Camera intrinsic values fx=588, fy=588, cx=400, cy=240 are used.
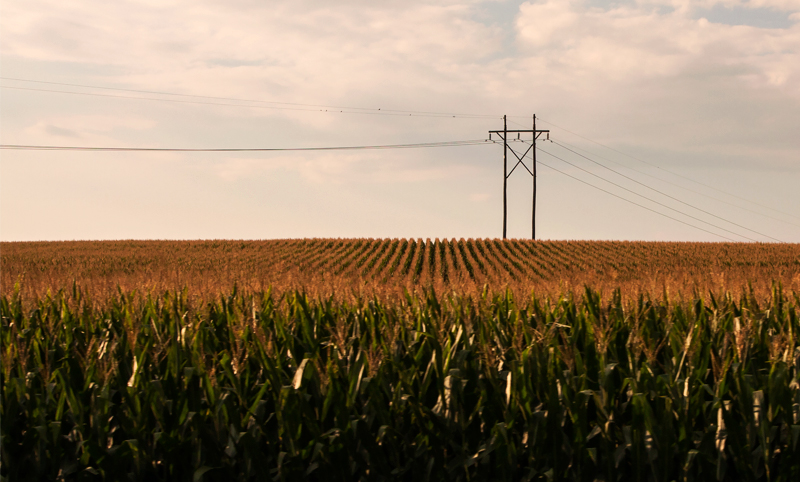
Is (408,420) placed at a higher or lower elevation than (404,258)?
lower

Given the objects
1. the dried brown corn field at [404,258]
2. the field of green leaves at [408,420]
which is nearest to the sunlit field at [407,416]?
the field of green leaves at [408,420]

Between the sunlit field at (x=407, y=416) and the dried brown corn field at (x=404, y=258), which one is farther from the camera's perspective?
the dried brown corn field at (x=404, y=258)

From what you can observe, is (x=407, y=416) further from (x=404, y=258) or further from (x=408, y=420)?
(x=404, y=258)

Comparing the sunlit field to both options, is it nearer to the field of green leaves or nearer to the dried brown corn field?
the field of green leaves

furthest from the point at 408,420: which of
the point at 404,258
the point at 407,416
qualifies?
the point at 404,258

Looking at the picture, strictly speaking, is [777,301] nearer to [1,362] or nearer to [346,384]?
[346,384]

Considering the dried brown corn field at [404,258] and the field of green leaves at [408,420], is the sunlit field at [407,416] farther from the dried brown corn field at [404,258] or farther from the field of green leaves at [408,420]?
the dried brown corn field at [404,258]

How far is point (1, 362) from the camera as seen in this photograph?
4.10 m

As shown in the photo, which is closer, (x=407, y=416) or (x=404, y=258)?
(x=407, y=416)

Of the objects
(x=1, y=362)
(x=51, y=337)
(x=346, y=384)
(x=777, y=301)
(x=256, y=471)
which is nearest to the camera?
(x=256, y=471)

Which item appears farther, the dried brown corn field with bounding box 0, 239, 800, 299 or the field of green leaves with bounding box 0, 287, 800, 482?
the dried brown corn field with bounding box 0, 239, 800, 299

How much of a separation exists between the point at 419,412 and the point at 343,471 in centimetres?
57

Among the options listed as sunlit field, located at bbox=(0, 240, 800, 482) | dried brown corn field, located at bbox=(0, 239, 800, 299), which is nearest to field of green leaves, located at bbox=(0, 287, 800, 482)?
sunlit field, located at bbox=(0, 240, 800, 482)

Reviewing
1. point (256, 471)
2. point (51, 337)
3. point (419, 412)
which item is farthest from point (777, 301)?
point (51, 337)
